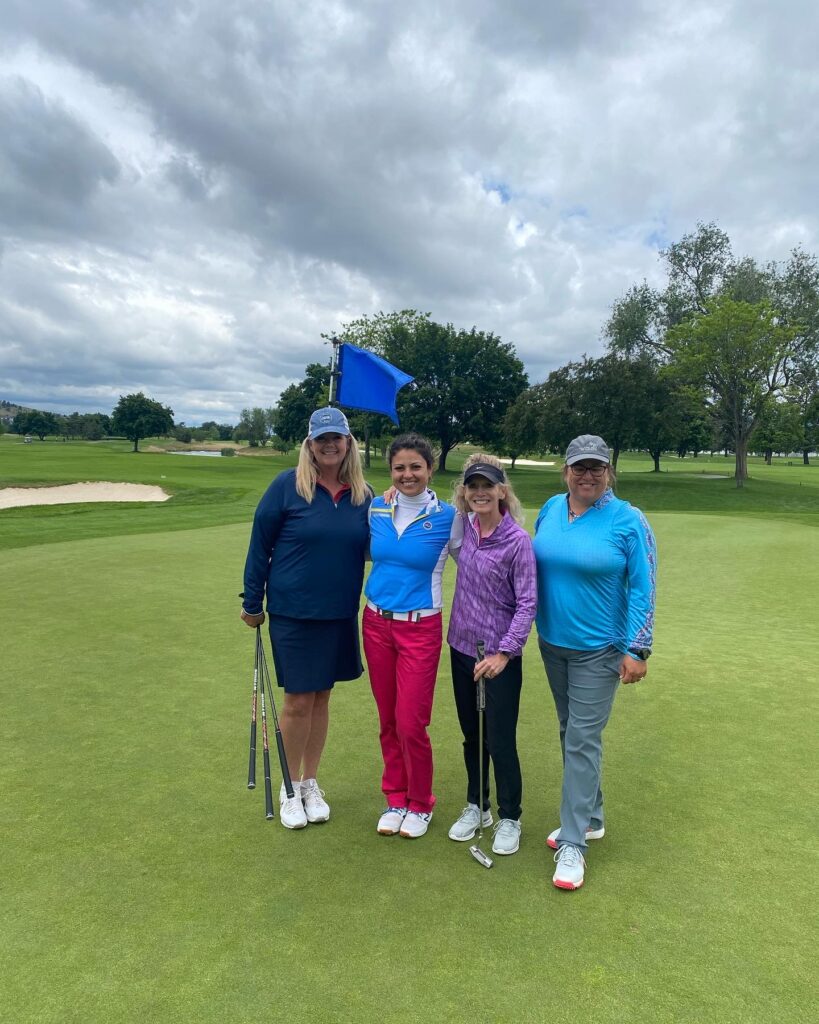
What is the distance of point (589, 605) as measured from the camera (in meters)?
3.32

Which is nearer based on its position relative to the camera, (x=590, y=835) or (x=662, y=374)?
(x=590, y=835)

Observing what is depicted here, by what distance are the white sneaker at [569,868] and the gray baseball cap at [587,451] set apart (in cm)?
192

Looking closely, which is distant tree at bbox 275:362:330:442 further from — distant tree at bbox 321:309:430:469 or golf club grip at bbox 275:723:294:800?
golf club grip at bbox 275:723:294:800

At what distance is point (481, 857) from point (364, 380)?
13.5 feet

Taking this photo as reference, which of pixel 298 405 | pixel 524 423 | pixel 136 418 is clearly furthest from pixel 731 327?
pixel 136 418

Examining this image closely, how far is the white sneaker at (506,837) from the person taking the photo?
343 cm

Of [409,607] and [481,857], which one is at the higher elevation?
[409,607]

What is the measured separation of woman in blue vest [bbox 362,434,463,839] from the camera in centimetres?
355

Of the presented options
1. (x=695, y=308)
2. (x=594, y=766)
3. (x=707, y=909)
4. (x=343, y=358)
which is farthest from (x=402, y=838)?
(x=695, y=308)

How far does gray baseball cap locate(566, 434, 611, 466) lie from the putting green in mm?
2053

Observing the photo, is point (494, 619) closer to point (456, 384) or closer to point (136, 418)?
point (456, 384)

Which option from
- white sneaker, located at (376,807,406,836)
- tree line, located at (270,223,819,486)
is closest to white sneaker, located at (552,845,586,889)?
white sneaker, located at (376,807,406,836)

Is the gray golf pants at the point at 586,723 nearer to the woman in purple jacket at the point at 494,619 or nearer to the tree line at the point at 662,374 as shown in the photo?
the woman in purple jacket at the point at 494,619

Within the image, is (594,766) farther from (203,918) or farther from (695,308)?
(695,308)
